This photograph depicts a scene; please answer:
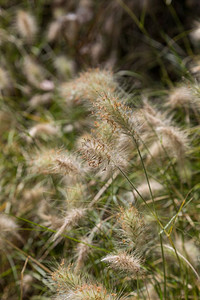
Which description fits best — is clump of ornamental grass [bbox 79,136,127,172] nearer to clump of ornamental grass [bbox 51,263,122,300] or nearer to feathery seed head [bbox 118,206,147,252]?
feathery seed head [bbox 118,206,147,252]

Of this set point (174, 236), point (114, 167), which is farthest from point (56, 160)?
point (174, 236)

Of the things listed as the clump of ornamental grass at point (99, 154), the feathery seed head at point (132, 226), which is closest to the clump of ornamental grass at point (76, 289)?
the feathery seed head at point (132, 226)

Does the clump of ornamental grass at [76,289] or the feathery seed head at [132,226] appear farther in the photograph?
the feathery seed head at [132,226]

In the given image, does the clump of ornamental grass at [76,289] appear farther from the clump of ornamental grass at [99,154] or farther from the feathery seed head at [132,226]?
the clump of ornamental grass at [99,154]

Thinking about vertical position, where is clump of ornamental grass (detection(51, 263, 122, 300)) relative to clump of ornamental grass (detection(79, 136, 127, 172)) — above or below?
below

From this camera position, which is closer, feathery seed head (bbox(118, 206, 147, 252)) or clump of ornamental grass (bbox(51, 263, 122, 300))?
clump of ornamental grass (bbox(51, 263, 122, 300))

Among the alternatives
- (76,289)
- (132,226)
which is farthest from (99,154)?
(76,289)

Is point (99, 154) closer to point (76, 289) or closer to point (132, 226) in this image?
point (132, 226)

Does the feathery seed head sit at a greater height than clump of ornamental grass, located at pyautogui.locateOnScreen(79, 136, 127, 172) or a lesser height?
lesser

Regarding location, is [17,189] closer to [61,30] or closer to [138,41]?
[61,30]

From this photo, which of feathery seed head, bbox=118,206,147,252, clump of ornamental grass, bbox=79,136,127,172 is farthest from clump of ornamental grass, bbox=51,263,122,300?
clump of ornamental grass, bbox=79,136,127,172

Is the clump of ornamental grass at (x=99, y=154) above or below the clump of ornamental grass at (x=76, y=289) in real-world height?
above

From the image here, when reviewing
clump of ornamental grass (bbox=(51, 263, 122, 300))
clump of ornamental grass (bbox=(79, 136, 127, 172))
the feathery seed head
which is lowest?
clump of ornamental grass (bbox=(51, 263, 122, 300))
